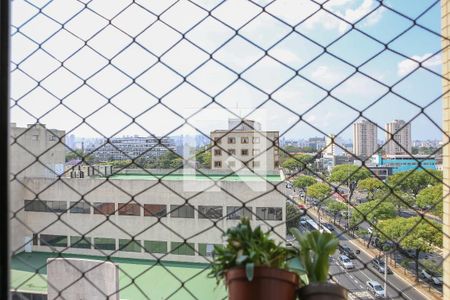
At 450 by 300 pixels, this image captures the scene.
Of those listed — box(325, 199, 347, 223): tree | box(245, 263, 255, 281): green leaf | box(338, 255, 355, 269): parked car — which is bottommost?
box(338, 255, 355, 269): parked car

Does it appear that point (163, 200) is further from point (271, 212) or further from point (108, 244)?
point (271, 212)

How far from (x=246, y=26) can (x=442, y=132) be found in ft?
1.51

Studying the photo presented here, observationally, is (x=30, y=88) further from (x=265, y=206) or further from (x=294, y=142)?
(x=265, y=206)

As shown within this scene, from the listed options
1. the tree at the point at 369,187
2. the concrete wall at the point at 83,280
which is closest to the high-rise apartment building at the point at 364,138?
the tree at the point at 369,187

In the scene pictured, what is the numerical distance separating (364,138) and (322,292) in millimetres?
502

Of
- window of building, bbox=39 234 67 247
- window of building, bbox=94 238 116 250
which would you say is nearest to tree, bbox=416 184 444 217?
window of building, bbox=39 234 67 247

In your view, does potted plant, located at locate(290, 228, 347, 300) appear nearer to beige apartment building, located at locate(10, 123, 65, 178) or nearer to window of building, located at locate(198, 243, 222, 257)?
window of building, located at locate(198, 243, 222, 257)

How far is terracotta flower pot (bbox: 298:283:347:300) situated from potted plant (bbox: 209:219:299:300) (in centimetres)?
2

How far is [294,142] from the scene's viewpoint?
2.79 ft

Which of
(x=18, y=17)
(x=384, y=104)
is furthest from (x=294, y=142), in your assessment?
(x=18, y=17)

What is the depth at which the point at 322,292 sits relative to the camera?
0.51 metres

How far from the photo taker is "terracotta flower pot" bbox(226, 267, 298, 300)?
1.62 ft

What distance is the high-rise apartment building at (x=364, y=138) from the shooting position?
0.86 m

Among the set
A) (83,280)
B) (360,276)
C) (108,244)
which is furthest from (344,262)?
(108,244)
